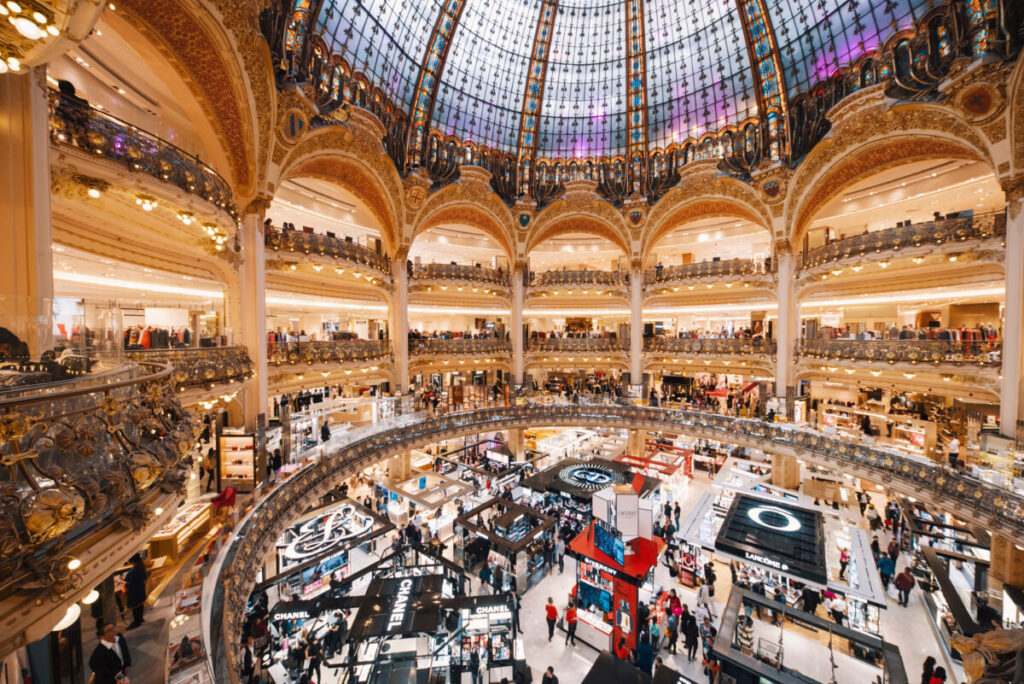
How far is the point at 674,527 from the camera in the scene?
17.7m

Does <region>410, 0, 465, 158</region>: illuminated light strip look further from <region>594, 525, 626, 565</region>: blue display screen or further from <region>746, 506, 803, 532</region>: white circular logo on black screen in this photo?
<region>746, 506, 803, 532</region>: white circular logo on black screen

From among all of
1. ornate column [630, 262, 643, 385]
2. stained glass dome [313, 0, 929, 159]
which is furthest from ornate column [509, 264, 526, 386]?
stained glass dome [313, 0, 929, 159]

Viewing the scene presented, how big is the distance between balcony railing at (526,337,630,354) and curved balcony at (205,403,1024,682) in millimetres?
5719

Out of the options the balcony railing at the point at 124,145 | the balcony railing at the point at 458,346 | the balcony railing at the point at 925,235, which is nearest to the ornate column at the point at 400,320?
the balcony railing at the point at 458,346

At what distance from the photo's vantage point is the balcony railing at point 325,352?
672 inches

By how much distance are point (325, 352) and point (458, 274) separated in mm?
10821

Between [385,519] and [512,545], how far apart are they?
459 centimetres

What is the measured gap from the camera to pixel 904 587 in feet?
43.9

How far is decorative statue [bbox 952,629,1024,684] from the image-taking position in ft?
12.9

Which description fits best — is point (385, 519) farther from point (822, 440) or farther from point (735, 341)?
point (735, 341)

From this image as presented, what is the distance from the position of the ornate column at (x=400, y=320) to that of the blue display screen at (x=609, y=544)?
15306 millimetres

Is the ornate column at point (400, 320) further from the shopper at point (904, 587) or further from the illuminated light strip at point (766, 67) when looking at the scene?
the shopper at point (904, 587)

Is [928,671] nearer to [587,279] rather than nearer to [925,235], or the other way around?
[925,235]

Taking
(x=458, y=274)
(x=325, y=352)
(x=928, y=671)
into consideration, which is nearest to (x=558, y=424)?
(x=458, y=274)
